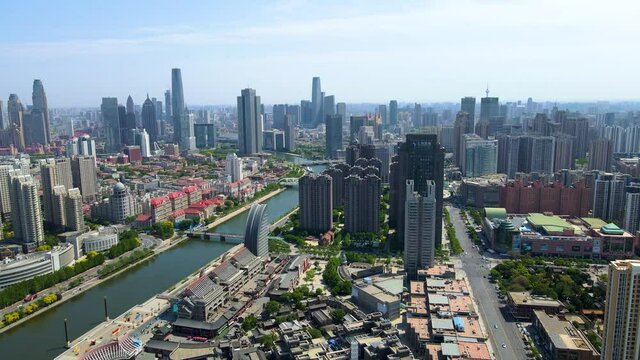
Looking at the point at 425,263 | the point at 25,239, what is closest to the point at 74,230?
the point at 25,239

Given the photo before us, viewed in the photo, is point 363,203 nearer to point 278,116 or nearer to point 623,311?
point 623,311

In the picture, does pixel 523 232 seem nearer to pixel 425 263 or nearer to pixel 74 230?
pixel 425 263

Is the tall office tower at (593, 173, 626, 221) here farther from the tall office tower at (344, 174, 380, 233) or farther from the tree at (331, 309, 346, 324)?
the tree at (331, 309, 346, 324)

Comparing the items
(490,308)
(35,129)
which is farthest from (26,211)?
(35,129)

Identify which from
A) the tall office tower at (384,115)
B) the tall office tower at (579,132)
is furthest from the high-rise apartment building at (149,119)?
the tall office tower at (579,132)

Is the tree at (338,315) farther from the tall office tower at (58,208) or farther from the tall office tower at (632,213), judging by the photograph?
the tall office tower at (58,208)
